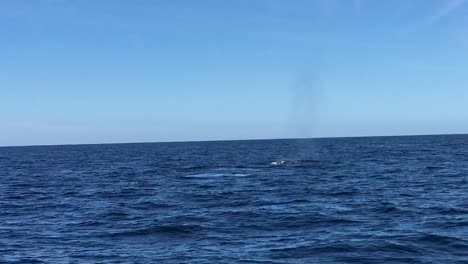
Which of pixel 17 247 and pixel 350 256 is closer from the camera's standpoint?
pixel 350 256

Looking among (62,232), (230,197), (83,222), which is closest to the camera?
(62,232)

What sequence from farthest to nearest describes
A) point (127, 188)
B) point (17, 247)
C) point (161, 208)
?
1. point (127, 188)
2. point (161, 208)
3. point (17, 247)

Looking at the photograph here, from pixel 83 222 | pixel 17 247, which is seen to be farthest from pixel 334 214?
pixel 17 247

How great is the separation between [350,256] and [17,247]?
1339cm

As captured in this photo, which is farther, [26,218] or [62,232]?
[26,218]

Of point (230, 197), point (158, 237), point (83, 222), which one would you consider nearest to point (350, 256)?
point (158, 237)

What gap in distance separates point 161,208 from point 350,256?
15.4 metres

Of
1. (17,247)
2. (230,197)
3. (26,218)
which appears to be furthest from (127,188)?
(17,247)

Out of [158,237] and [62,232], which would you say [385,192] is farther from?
[62,232]

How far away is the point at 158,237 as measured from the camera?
78.4ft

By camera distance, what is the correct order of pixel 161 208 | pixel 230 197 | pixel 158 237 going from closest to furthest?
pixel 158 237, pixel 161 208, pixel 230 197

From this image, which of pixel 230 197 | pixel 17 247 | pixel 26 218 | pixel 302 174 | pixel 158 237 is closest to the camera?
pixel 17 247

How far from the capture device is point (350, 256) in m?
19.7

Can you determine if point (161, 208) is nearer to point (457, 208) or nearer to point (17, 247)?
→ point (17, 247)
